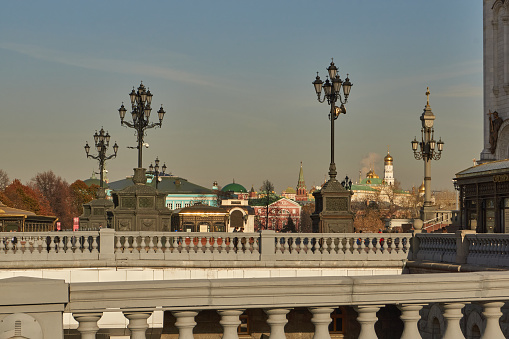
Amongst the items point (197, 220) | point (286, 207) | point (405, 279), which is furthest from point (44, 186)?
point (405, 279)

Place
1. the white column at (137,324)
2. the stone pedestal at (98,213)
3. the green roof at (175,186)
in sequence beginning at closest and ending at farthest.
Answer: the white column at (137,324) → the stone pedestal at (98,213) → the green roof at (175,186)

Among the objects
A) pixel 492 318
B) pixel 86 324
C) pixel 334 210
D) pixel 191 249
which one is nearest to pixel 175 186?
pixel 334 210

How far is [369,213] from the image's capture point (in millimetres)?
126750

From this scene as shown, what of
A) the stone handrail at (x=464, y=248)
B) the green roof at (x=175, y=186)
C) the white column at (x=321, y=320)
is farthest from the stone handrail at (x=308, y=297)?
the green roof at (x=175, y=186)

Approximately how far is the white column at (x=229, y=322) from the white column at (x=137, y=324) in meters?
0.55

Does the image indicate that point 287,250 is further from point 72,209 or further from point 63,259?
point 72,209

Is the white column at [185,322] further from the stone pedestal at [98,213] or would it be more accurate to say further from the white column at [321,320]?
the stone pedestal at [98,213]

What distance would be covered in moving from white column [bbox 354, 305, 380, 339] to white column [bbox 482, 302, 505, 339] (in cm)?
94

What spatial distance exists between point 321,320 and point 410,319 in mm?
727

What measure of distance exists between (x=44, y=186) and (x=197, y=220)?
1580 inches

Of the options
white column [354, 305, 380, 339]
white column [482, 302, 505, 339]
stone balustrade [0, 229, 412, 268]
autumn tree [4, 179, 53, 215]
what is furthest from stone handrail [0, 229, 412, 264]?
autumn tree [4, 179, 53, 215]

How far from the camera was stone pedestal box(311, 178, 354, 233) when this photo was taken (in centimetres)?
2527

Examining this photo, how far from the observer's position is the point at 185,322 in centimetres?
556

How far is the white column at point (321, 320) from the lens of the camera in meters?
5.82
